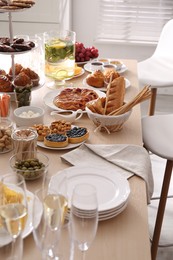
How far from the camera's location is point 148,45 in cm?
373

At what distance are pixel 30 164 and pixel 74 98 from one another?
0.57m

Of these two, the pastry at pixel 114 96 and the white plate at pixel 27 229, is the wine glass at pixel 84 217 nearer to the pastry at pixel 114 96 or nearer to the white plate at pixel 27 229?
the white plate at pixel 27 229

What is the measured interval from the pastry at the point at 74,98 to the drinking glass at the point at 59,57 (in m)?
0.19

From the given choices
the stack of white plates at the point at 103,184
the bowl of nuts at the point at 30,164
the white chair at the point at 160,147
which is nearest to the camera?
the stack of white plates at the point at 103,184

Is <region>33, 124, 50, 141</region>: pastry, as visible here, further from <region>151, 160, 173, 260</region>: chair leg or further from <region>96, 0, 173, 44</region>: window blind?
<region>96, 0, 173, 44</region>: window blind

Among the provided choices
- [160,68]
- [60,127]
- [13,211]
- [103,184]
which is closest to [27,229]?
[13,211]

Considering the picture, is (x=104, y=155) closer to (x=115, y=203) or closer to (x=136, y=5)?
(x=115, y=203)

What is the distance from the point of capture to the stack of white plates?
1.13 metres

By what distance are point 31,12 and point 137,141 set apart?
2100 millimetres

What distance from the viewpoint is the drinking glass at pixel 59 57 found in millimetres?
1994

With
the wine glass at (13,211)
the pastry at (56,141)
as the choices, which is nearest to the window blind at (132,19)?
the pastry at (56,141)

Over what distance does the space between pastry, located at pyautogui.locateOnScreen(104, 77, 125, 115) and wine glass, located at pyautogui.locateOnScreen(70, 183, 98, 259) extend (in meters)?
0.71

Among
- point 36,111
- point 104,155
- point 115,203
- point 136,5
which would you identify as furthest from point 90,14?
point 115,203

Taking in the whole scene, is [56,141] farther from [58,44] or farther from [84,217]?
[58,44]
